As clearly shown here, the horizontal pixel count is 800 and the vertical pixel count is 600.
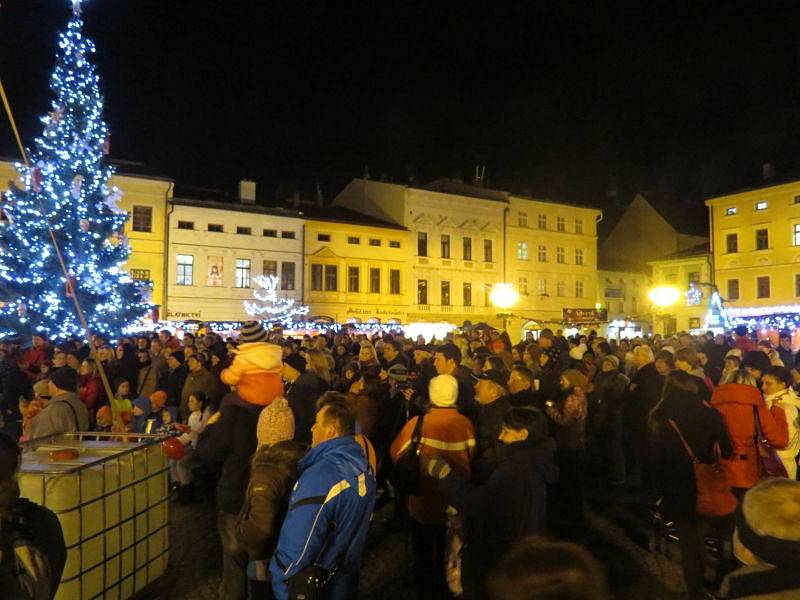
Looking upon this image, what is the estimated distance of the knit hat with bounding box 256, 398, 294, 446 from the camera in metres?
3.90

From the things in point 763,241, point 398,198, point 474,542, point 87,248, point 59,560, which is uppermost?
point 398,198

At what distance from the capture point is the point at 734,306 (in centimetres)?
4341

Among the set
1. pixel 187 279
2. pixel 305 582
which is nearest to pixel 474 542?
pixel 305 582

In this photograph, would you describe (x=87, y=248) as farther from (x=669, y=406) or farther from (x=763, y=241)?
(x=763, y=241)

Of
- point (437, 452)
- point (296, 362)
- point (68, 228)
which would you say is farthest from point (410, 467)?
point (68, 228)

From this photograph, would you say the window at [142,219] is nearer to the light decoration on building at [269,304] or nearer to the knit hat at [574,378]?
the light decoration on building at [269,304]

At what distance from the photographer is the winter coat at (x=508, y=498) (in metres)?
3.96

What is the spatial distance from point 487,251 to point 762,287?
17.6 m

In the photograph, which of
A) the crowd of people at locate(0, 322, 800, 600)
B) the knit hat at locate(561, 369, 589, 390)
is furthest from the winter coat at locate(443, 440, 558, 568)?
the knit hat at locate(561, 369, 589, 390)

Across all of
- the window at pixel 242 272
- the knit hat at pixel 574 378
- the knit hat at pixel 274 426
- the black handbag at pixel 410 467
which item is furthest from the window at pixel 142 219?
the knit hat at pixel 274 426

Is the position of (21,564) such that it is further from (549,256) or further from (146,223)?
(549,256)

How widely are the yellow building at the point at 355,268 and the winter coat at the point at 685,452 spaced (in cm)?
3342

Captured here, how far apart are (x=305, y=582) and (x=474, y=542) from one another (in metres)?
1.35

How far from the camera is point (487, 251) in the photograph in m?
45.9
